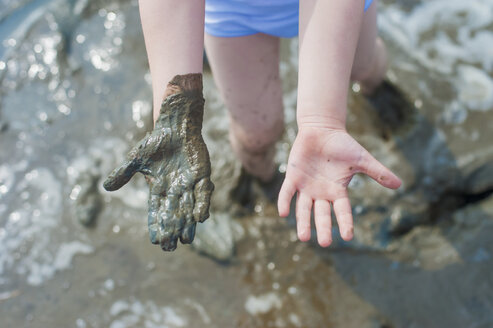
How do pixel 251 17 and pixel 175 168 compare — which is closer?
pixel 175 168

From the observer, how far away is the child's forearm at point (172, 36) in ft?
5.11

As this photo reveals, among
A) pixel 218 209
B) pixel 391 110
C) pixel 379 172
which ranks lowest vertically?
pixel 218 209

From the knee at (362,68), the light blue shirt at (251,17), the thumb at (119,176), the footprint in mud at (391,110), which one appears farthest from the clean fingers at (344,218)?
the footprint in mud at (391,110)

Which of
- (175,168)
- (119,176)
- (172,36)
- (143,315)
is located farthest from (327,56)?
(143,315)

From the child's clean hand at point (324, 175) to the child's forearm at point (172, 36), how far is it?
0.52 m

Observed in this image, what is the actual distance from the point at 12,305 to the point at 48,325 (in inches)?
11.0

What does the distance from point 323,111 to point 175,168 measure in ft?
1.91

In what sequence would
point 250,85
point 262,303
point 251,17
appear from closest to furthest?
1. point 251,17
2. point 250,85
3. point 262,303

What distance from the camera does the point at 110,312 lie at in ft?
7.61

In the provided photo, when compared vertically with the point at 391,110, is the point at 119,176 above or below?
above

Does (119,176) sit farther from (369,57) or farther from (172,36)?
(369,57)

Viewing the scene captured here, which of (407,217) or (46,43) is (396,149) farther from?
(46,43)

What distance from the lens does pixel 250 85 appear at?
2.05 meters

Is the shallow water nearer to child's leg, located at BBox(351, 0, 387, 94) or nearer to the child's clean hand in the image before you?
child's leg, located at BBox(351, 0, 387, 94)
